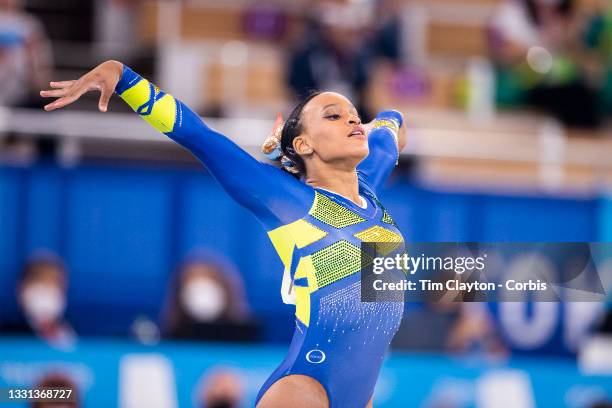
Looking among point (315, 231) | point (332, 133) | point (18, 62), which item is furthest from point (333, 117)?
point (18, 62)

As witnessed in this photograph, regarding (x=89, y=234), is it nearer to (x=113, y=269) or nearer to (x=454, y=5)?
(x=113, y=269)

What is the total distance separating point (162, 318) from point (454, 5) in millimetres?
5928

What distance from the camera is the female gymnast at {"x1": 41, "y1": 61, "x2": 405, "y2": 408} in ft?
13.7

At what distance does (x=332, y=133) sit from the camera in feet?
14.3

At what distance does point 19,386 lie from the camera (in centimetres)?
628

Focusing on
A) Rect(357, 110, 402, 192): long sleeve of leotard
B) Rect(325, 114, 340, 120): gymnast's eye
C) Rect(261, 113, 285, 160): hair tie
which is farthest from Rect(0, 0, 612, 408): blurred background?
Rect(261, 113, 285, 160): hair tie

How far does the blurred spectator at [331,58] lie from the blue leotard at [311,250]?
5114mm

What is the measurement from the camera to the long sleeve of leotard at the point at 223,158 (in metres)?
4.18

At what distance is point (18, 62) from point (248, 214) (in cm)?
248

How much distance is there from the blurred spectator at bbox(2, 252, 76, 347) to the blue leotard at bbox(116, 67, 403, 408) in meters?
3.47

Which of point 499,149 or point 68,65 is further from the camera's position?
point 68,65

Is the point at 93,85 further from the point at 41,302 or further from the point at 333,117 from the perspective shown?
the point at 41,302

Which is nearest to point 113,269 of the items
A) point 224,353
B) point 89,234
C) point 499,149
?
point 89,234

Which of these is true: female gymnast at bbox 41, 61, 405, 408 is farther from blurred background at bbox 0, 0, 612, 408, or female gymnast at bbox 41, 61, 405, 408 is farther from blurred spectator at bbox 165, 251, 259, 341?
blurred spectator at bbox 165, 251, 259, 341
